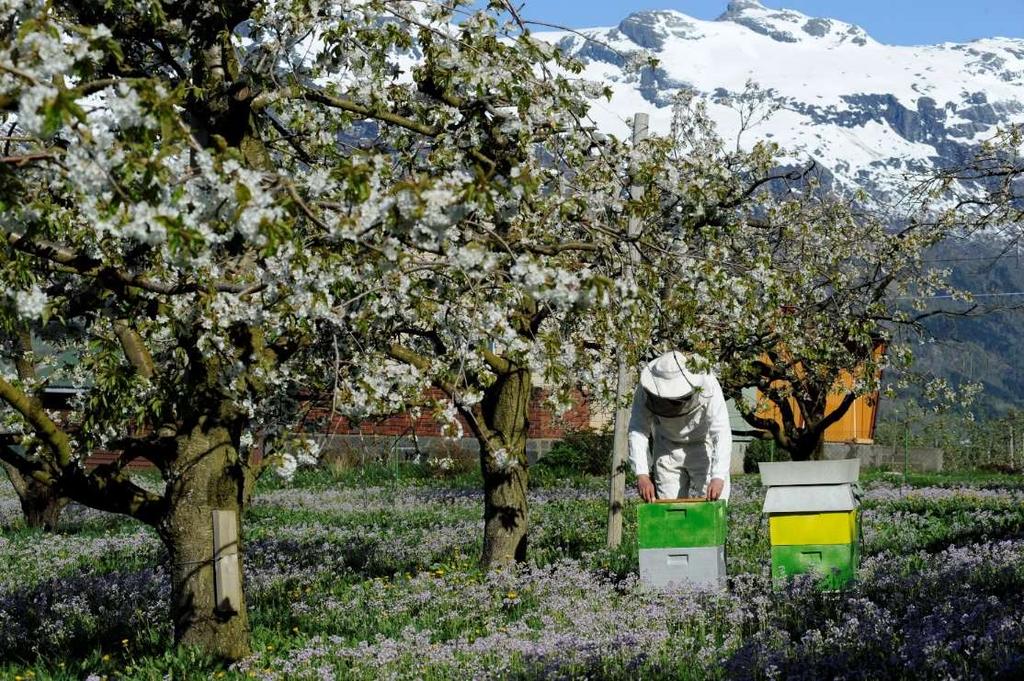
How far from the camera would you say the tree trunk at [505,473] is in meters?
12.3

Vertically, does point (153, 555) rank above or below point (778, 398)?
below

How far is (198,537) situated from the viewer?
335 inches

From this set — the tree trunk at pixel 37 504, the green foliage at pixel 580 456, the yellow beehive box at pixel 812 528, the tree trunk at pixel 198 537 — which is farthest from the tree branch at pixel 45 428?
the green foliage at pixel 580 456

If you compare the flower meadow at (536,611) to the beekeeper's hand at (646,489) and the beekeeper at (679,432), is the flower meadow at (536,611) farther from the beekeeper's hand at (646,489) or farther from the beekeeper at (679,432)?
the beekeeper at (679,432)

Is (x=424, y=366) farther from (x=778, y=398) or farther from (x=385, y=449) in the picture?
(x=385, y=449)

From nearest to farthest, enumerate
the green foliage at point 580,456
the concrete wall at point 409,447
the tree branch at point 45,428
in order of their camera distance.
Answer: the tree branch at point 45,428
the green foliage at point 580,456
the concrete wall at point 409,447

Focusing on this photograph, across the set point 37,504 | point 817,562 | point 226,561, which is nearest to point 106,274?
point 226,561

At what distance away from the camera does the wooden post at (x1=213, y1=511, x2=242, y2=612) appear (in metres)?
8.49

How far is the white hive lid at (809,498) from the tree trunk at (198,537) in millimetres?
4342

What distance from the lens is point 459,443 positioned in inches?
1308

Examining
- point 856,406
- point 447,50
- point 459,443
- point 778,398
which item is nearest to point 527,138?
point 447,50

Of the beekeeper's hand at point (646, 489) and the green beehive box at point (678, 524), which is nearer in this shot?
the green beehive box at point (678, 524)

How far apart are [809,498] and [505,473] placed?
351 centimetres

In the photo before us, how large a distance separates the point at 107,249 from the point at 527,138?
3048 millimetres
